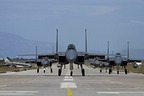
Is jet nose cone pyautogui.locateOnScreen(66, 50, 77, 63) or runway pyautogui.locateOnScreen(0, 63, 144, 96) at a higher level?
jet nose cone pyautogui.locateOnScreen(66, 50, 77, 63)

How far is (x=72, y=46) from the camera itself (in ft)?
188

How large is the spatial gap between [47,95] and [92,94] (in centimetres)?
230

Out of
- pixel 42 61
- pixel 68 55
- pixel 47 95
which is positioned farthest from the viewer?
pixel 42 61

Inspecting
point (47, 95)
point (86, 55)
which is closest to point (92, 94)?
point (47, 95)

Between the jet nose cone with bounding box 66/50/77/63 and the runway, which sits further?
the jet nose cone with bounding box 66/50/77/63

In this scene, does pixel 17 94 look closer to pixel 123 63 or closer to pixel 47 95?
pixel 47 95

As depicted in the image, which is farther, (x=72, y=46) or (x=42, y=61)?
(x=42, y=61)

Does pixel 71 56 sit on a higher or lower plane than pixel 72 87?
higher

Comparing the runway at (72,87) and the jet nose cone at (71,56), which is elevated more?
the jet nose cone at (71,56)

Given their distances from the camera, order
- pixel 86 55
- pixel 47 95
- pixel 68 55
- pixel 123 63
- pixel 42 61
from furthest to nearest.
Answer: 1. pixel 42 61
2. pixel 123 63
3. pixel 86 55
4. pixel 68 55
5. pixel 47 95

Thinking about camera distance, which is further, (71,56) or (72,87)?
(71,56)

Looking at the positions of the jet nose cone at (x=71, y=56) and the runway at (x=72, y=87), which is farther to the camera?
the jet nose cone at (x=71, y=56)

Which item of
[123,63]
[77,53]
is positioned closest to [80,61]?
[77,53]

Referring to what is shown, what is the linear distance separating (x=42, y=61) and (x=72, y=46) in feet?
65.1
